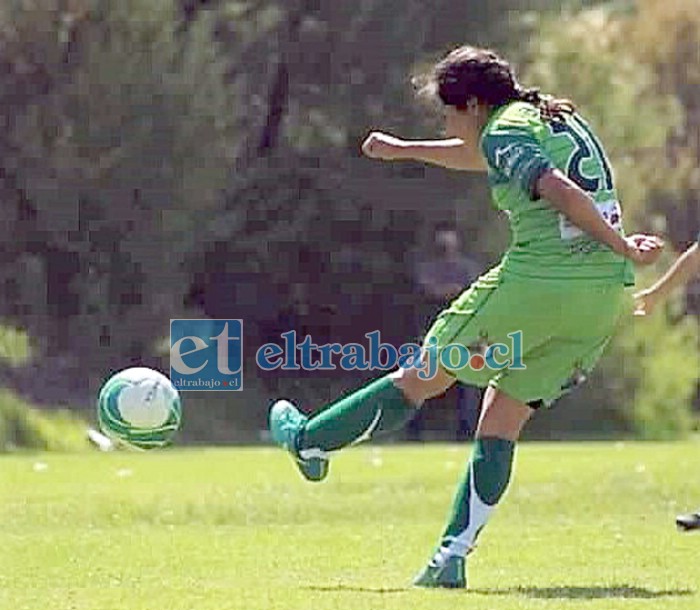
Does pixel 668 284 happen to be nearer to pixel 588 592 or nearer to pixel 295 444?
pixel 588 592

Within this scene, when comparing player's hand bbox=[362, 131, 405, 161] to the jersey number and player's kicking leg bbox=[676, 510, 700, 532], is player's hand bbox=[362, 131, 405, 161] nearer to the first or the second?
the jersey number

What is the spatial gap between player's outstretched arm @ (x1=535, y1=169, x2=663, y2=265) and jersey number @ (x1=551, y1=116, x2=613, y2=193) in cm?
16

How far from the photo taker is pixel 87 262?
2384 centimetres

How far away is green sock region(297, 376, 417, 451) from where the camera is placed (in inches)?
293

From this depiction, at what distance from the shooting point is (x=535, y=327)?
7.11m

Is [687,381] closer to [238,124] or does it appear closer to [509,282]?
[238,124]

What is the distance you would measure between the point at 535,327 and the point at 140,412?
1.77 metres

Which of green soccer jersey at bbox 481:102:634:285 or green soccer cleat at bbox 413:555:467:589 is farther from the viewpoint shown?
green soccer cleat at bbox 413:555:467:589

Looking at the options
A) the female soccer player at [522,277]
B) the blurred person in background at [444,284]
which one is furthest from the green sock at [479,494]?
the blurred person in background at [444,284]

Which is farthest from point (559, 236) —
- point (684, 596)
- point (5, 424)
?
point (5, 424)

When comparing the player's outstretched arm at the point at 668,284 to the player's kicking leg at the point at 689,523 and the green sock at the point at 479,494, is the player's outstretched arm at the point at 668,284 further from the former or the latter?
the player's kicking leg at the point at 689,523

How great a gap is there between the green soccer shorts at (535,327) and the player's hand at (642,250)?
24 centimetres

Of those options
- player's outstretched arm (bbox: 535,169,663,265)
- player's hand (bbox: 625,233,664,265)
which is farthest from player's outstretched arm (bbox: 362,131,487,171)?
player's hand (bbox: 625,233,664,265)

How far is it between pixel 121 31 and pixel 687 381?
10212 mm
